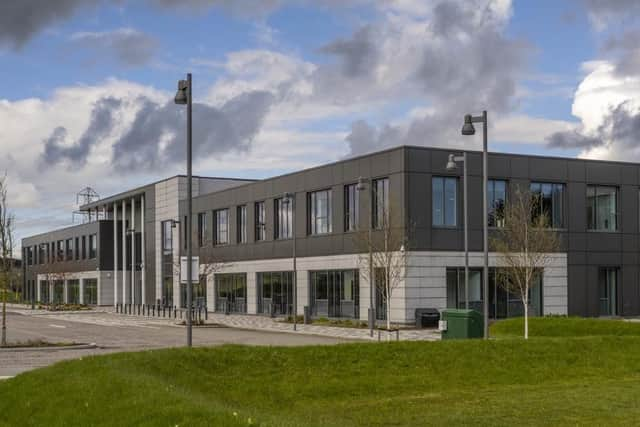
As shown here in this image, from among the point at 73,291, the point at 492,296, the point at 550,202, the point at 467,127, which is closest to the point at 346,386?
the point at 467,127

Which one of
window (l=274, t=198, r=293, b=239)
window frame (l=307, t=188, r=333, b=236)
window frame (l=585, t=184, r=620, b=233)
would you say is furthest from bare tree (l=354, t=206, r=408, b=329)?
window frame (l=585, t=184, r=620, b=233)

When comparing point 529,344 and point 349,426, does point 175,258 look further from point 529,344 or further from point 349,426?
point 349,426

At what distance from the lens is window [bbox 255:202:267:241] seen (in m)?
58.6

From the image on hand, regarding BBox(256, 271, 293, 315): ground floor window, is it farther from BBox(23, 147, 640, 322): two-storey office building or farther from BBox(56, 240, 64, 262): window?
BBox(56, 240, 64, 262): window

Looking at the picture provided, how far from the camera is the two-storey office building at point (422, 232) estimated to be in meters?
44.0

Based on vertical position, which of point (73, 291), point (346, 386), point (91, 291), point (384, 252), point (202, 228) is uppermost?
point (202, 228)

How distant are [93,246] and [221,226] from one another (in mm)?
33138

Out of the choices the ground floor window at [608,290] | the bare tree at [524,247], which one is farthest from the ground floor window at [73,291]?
the bare tree at [524,247]

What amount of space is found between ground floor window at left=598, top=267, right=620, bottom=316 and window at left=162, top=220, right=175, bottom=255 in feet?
120

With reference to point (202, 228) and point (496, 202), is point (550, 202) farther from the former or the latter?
point (202, 228)

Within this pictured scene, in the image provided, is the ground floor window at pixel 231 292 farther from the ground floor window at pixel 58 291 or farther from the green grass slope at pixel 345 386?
the ground floor window at pixel 58 291

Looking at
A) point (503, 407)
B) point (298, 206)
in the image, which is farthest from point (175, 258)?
point (503, 407)

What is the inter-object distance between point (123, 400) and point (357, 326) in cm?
2996

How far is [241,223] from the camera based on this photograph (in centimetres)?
6209
